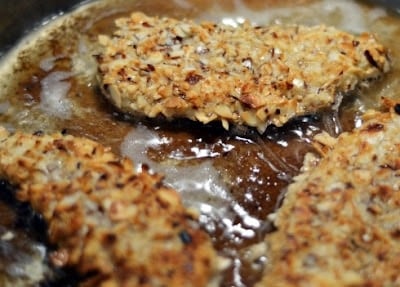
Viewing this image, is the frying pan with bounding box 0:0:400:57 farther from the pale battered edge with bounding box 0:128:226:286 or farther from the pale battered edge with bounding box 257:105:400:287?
the pale battered edge with bounding box 257:105:400:287

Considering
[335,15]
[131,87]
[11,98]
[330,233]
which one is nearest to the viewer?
[330,233]

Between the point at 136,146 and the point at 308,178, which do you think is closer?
the point at 308,178

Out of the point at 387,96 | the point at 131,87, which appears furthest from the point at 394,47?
the point at 131,87

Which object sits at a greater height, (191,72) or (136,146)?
(191,72)

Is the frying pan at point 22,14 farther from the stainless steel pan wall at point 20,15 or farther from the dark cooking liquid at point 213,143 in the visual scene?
the dark cooking liquid at point 213,143

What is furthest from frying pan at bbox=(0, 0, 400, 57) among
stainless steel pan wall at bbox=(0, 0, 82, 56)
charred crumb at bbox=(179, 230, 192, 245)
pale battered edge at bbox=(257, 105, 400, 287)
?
charred crumb at bbox=(179, 230, 192, 245)

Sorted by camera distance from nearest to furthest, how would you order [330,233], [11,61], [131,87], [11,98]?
[330,233]
[131,87]
[11,98]
[11,61]

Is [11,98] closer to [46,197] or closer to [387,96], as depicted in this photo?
[46,197]
